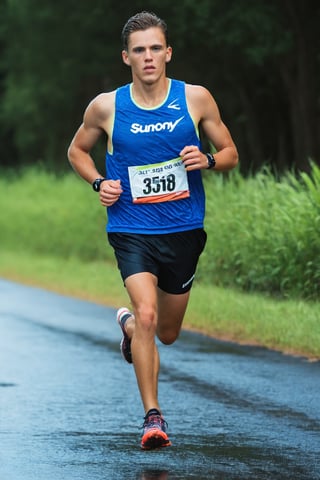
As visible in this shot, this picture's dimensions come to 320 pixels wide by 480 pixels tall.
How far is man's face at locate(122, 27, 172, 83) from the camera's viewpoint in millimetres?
7551

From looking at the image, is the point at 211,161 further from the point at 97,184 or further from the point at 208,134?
the point at 97,184

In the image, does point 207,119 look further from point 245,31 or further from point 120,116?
point 245,31

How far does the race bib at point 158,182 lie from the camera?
24.7 ft

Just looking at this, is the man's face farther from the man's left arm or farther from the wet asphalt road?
the wet asphalt road

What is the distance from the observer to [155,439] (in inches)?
282

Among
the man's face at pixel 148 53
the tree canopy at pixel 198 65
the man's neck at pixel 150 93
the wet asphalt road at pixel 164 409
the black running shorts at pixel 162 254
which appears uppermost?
the tree canopy at pixel 198 65

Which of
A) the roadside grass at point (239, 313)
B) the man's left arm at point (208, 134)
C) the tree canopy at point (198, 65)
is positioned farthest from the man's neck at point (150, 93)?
the tree canopy at point (198, 65)

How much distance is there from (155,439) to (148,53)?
74.2 inches

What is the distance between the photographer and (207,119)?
775 cm

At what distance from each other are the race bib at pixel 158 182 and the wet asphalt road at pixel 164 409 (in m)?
1.24

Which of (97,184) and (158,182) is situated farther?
(97,184)

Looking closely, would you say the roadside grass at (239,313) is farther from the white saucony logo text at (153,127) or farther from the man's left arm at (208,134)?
the white saucony logo text at (153,127)

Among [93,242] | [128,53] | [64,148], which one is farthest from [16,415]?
[64,148]

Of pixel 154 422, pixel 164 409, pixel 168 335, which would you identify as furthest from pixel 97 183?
pixel 164 409
